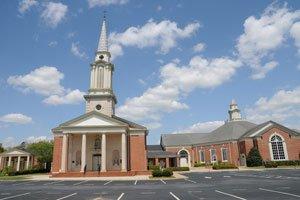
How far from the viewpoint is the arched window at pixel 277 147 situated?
202 ft

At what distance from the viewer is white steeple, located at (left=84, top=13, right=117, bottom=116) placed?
51062 mm

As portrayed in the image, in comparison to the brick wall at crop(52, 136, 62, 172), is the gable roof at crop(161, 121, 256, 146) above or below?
above

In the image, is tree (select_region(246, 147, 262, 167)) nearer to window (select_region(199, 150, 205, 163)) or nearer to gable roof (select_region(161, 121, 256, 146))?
gable roof (select_region(161, 121, 256, 146))

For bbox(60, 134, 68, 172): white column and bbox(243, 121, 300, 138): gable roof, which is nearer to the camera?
bbox(60, 134, 68, 172): white column

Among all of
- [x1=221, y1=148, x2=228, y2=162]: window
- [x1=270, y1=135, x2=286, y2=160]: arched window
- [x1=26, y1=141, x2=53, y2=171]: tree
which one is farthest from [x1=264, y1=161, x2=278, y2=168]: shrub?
[x1=26, y1=141, x2=53, y2=171]: tree

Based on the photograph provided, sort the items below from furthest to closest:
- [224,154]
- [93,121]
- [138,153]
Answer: [224,154], [138,153], [93,121]

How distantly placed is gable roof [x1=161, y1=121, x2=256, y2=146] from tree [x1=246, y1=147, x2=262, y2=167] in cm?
901

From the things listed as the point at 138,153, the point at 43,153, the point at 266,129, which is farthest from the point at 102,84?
the point at 43,153

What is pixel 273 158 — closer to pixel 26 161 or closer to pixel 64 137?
pixel 64 137

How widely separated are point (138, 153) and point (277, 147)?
3281cm

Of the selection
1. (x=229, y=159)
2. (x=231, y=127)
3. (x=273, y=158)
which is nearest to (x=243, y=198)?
(x=273, y=158)

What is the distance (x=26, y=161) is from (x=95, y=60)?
4279 cm

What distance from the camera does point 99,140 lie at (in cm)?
4875

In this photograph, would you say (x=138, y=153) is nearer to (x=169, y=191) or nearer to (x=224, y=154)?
(x=169, y=191)
